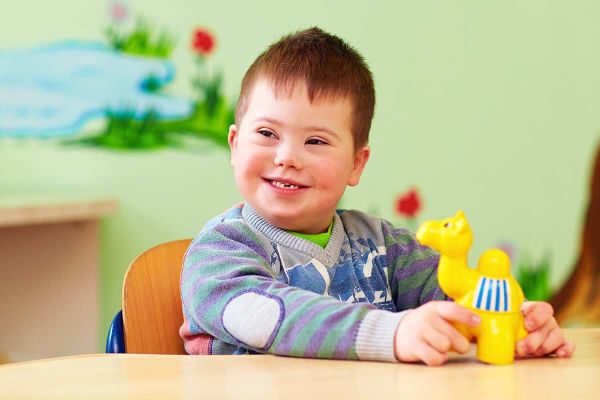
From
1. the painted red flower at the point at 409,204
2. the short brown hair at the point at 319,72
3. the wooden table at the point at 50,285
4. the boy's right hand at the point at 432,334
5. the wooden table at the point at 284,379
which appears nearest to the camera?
the wooden table at the point at 284,379

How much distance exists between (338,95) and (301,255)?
0.71 ft

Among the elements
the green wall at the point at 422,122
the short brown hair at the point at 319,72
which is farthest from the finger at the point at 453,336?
the green wall at the point at 422,122

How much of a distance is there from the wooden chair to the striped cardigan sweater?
0.20 ft

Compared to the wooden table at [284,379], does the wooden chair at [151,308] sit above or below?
below

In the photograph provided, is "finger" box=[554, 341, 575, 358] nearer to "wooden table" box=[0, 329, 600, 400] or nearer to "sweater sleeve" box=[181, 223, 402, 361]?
"wooden table" box=[0, 329, 600, 400]

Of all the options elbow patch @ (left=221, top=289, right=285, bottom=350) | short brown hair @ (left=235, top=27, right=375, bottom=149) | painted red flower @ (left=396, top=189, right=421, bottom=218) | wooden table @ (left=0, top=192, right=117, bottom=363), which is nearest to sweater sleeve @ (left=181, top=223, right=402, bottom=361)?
elbow patch @ (left=221, top=289, right=285, bottom=350)

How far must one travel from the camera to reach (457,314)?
0.81m

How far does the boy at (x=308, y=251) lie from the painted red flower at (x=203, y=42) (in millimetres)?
1199

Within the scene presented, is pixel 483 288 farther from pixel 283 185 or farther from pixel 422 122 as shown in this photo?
pixel 422 122

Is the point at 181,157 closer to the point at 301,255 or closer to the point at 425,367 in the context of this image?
the point at 301,255

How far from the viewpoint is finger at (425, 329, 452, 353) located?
0.79 metres

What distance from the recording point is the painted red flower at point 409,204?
8.36ft

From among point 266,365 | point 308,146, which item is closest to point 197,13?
point 308,146

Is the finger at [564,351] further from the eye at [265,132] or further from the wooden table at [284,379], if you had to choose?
the eye at [265,132]
